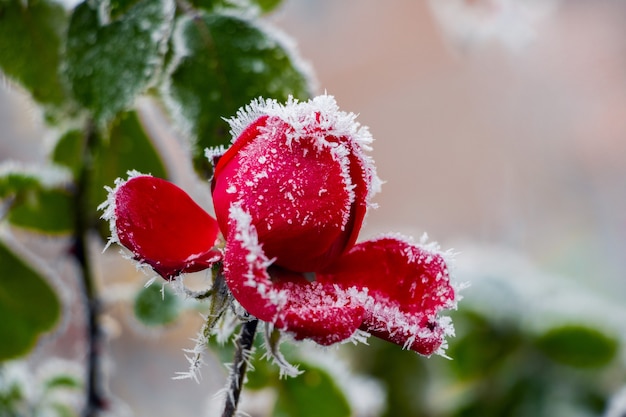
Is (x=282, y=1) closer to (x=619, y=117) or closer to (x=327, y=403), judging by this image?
(x=327, y=403)

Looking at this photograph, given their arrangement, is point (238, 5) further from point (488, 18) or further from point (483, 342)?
point (488, 18)

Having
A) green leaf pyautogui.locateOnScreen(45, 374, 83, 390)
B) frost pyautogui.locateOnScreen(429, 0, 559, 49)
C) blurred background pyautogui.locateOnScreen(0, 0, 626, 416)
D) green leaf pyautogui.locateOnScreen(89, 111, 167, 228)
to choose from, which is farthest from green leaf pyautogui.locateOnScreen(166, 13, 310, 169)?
blurred background pyautogui.locateOnScreen(0, 0, 626, 416)

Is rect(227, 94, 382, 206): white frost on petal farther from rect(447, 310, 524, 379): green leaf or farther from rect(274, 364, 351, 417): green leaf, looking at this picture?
rect(447, 310, 524, 379): green leaf

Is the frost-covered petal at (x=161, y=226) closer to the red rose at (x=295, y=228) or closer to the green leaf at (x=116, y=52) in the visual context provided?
the red rose at (x=295, y=228)

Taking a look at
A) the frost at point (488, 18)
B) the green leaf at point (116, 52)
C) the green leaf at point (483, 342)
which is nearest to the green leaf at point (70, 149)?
the green leaf at point (116, 52)

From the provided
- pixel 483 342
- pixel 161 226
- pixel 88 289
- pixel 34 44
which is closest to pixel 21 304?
pixel 88 289
